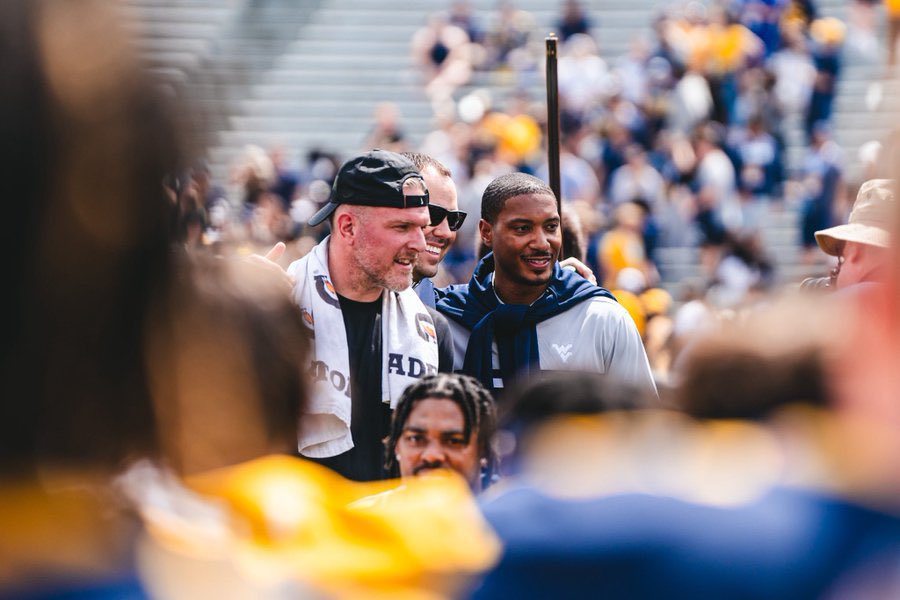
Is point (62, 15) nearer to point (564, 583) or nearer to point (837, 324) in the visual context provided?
point (564, 583)

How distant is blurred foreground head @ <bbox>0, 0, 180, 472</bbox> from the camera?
1208 millimetres

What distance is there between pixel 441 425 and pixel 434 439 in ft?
0.14

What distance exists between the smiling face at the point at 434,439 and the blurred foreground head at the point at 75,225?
236 cm

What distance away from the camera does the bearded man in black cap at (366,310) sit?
13.0 feet

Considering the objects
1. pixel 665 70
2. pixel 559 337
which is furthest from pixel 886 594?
pixel 665 70

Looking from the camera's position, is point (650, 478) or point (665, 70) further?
point (665, 70)

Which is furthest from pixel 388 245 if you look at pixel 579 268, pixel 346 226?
pixel 579 268

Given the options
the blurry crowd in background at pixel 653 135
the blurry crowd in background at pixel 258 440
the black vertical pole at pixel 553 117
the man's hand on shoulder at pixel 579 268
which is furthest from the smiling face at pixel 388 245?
the blurry crowd in background at pixel 653 135

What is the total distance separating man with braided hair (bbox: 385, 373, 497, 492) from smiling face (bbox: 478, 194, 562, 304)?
108cm

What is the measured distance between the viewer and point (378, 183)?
169 inches

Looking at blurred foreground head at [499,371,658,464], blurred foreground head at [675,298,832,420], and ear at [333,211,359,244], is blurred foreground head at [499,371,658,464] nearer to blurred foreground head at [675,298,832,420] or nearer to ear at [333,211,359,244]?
blurred foreground head at [675,298,832,420]

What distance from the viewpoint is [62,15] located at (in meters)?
1.21

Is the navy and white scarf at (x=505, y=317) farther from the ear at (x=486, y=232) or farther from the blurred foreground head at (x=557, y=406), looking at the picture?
the blurred foreground head at (x=557, y=406)

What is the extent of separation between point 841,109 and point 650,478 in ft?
50.5
